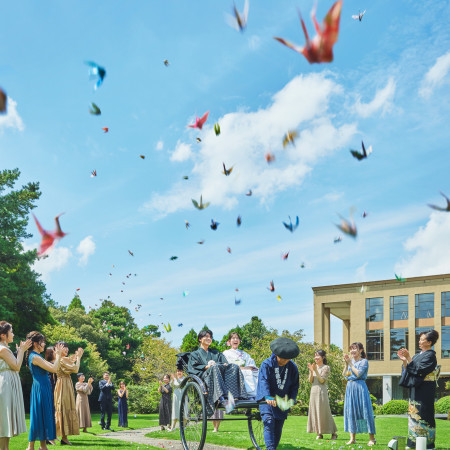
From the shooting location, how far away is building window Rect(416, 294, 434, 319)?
49719 millimetres

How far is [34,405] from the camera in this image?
9578 millimetres

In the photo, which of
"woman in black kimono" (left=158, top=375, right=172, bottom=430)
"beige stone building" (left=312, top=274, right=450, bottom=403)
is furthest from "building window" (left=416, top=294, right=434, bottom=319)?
"woman in black kimono" (left=158, top=375, right=172, bottom=430)

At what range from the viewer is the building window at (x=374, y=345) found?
51.6 metres

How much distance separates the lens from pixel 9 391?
27.7ft

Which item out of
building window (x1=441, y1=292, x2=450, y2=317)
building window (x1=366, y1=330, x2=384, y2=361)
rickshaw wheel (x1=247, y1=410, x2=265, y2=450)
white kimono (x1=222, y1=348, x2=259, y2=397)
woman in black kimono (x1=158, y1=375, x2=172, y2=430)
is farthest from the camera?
building window (x1=366, y1=330, x2=384, y2=361)

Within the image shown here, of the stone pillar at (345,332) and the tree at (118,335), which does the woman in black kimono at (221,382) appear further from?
the stone pillar at (345,332)

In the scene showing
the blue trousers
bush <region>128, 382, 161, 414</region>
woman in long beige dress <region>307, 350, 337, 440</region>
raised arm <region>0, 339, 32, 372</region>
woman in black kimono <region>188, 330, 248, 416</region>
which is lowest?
bush <region>128, 382, 161, 414</region>

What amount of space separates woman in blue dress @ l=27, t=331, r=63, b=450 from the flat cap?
159 inches

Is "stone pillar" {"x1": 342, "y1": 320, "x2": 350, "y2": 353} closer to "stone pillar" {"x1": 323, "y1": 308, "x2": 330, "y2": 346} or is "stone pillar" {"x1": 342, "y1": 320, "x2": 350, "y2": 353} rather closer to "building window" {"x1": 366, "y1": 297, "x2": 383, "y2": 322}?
"stone pillar" {"x1": 323, "y1": 308, "x2": 330, "y2": 346}

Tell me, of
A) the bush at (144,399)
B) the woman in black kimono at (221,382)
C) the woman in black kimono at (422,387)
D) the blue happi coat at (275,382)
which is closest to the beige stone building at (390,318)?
the bush at (144,399)

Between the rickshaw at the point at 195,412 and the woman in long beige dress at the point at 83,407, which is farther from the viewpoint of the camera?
the woman in long beige dress at the point at 83,407

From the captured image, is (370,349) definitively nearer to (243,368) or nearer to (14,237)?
(14,237)

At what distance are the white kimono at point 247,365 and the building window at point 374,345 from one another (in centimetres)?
4480

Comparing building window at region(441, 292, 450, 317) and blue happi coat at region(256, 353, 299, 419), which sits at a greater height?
blue happi coat at region(256, 353, 299, 419)
